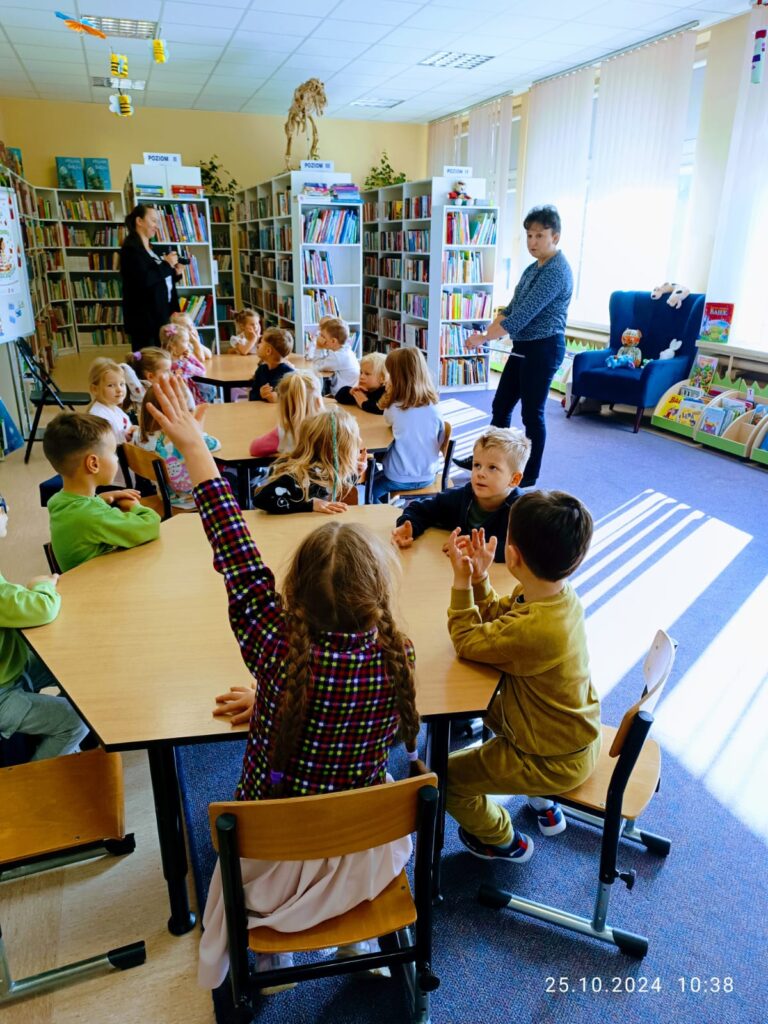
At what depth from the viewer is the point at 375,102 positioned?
343 inches

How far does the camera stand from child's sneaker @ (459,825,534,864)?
1716 mm

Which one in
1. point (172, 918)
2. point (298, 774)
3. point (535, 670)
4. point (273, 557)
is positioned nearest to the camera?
point (298, 774)

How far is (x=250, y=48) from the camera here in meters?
6.32

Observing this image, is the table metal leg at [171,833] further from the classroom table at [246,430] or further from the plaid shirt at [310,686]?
the classroom table at [246,430]

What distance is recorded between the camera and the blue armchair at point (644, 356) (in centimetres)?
588

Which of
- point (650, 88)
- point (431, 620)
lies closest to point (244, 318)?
point (650, 88)

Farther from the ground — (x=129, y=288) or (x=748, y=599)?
(x=129, y=288)

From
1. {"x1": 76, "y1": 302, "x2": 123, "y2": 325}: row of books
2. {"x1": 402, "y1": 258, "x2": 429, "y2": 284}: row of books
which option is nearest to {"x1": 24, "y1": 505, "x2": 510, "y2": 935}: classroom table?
{"x1": 402, "y1": 258, "x2": 429, "y2": 284}: row of books

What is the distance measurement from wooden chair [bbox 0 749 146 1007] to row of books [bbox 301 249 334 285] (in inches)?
230

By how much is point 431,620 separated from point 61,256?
9.28 metres

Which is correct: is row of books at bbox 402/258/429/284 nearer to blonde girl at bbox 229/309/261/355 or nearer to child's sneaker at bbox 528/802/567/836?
blonde girl at bbox 229/309/261/355

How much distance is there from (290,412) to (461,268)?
5.01m

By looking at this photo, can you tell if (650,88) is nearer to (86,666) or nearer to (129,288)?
(129,288)

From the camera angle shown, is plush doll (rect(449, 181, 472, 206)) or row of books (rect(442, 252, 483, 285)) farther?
row of books (rect(442, 252, 483, 285))
